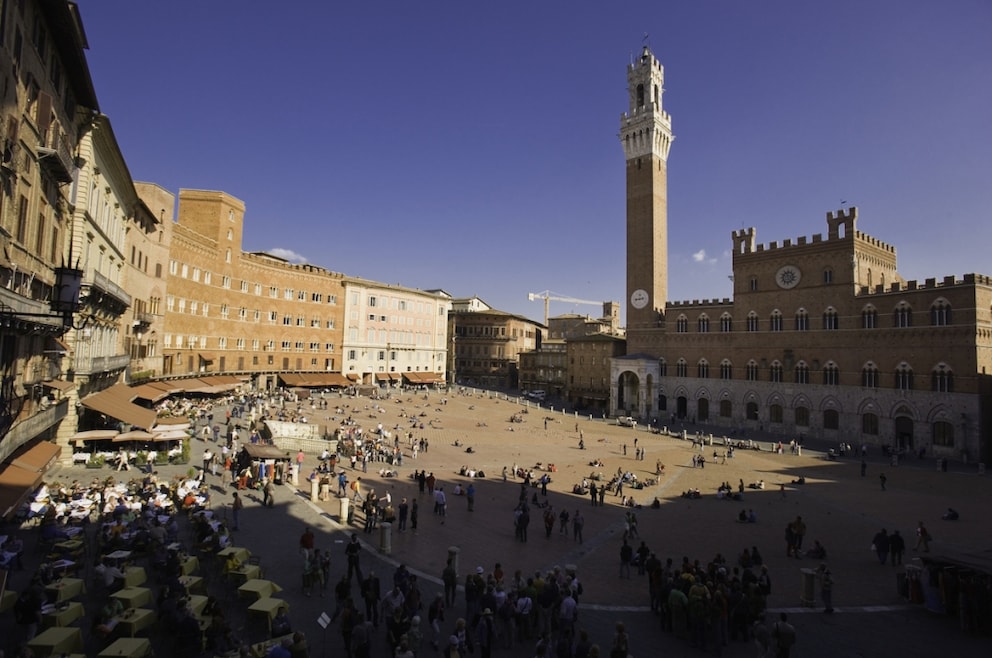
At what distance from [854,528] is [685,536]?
7.19 m

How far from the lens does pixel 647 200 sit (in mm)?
61688

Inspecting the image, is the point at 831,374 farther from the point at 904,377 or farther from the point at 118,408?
the point at 118,408

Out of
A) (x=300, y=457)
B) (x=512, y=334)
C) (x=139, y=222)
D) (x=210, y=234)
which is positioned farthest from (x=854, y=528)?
(x=512, y=334)

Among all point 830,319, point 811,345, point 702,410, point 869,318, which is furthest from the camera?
point 702,410

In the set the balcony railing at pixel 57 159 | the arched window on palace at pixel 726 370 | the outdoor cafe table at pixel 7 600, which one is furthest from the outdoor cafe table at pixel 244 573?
the arched window on palace at pixel 726 370

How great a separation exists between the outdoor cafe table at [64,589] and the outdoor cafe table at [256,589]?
3102 millimetres

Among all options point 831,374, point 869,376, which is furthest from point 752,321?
point 869,376

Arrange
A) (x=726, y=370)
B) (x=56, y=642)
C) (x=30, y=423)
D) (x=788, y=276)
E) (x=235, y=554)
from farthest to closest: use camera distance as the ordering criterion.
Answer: (x=726, y=370) < (x=788, y=276) < (x=30, y=423) < (x=235, y=554) < (x=56, y=642)

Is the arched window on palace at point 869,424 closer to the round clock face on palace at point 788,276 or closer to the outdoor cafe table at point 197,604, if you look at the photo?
the round clock face on palace at point 788,276

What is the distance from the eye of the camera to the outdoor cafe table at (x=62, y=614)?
9.92 m

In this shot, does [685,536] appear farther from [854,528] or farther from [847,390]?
[847,390]

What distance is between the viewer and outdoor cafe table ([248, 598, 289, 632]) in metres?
10.6

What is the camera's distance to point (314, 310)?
6519 centimetres

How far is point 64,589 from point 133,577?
3.76 ft
